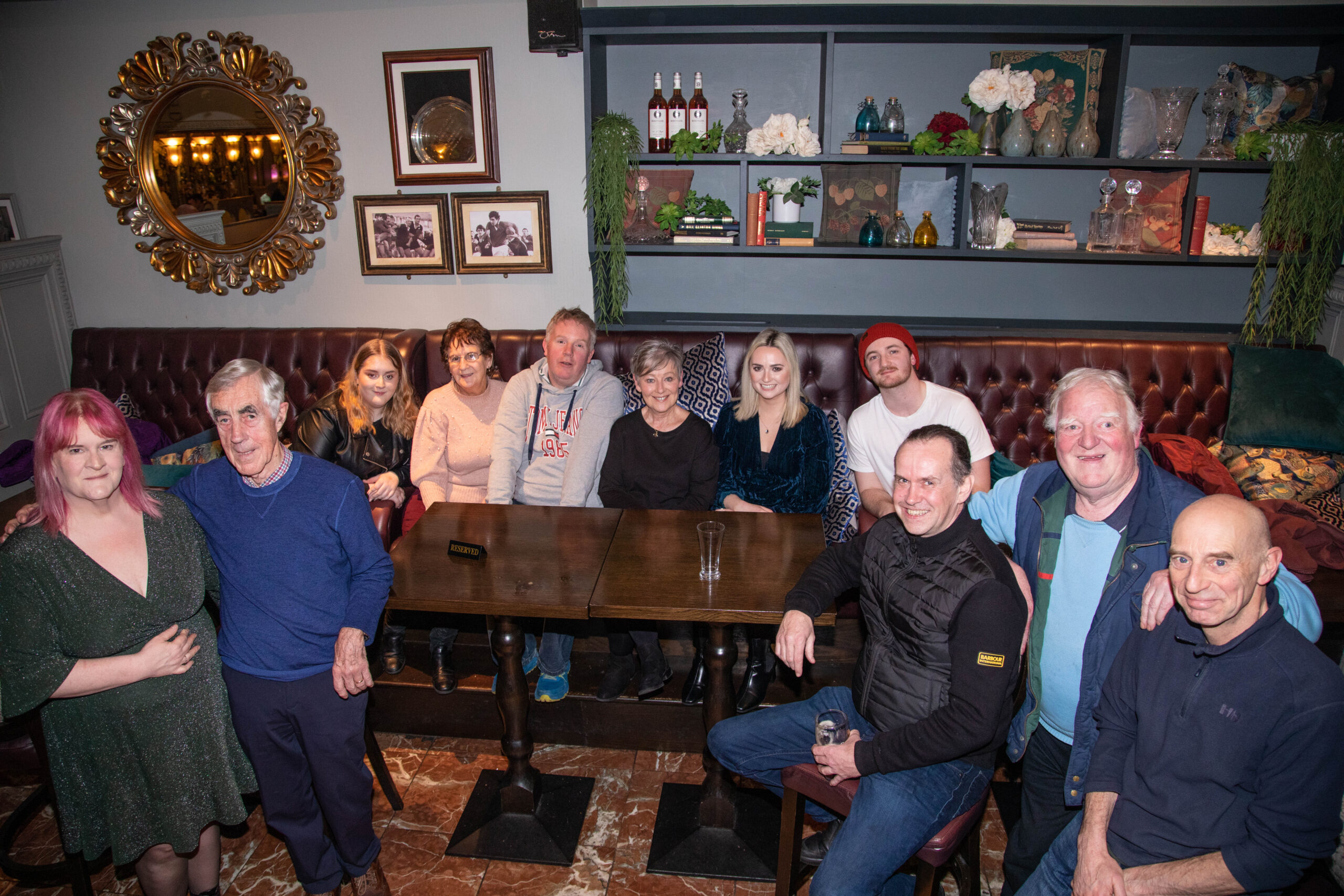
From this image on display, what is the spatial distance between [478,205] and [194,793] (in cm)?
299

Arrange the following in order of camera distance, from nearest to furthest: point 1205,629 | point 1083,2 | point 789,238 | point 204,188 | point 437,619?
point 1205,629 < point 437,619 < point 1083,2 < point 789,238 < point 204,188

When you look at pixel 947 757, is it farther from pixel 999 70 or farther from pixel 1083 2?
pixel 1083 2

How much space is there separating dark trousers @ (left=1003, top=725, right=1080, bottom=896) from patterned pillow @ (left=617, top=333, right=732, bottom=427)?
178cm

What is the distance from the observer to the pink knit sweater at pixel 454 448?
10.7 ft

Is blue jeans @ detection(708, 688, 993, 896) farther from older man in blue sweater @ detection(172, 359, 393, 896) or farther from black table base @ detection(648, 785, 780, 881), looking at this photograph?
older man in blue sweater @ detection(172, 359, 393, 896)

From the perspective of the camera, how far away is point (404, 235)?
13.8 feet

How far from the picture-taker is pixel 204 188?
13.9 feet

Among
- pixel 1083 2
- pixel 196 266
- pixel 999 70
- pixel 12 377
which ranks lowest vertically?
pixel 12 377

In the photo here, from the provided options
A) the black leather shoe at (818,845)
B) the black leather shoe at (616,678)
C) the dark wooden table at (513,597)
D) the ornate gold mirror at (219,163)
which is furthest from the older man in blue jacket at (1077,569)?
the ornate gold mirror at (219,163)

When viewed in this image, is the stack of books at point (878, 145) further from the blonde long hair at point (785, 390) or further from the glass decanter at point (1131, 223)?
the blonde long hair at point (785, 390)

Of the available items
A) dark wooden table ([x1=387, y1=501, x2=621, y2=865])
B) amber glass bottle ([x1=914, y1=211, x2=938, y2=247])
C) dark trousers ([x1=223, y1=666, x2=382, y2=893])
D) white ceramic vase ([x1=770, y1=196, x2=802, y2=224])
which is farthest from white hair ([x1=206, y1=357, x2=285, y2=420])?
amber glass bottle ([x1=914, y1=211, x2=938, y2=247])

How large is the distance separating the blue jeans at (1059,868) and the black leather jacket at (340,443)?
250cm

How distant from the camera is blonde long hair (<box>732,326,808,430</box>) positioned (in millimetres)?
2951

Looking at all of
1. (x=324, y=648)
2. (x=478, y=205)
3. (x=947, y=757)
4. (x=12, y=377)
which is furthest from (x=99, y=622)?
(x=12, y=377)
